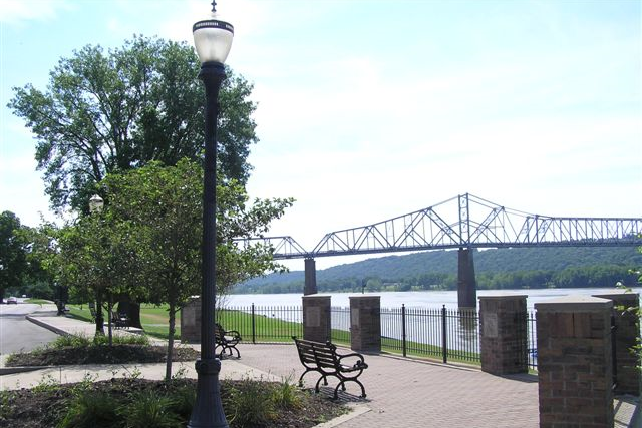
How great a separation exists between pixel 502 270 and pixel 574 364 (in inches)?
4448

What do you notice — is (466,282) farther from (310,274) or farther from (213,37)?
(213,37)

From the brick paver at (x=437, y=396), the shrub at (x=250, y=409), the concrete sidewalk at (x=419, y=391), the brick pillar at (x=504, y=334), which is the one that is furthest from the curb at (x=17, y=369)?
the brick pillar at (x=504, y=334)

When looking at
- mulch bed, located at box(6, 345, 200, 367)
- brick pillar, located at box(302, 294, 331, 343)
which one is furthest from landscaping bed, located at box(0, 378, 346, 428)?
brick pillar, located at box(302, 294, 331, 343)

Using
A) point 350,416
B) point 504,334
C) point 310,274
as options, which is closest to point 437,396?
point 350,416

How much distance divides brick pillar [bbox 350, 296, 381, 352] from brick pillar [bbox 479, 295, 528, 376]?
4.79m

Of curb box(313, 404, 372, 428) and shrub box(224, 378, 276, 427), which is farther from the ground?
shrub box(224, 378, 276, 427)

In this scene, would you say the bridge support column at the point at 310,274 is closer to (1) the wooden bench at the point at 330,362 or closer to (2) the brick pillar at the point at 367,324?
(2) the brick pillar at the point at 367,324

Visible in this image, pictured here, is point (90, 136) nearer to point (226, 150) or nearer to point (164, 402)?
point (226, 150)

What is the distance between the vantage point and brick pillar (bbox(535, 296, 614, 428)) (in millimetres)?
5762

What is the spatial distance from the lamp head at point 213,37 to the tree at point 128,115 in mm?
23923

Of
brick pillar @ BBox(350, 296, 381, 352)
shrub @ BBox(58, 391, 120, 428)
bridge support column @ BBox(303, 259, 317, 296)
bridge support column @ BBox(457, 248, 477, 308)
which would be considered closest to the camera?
shrub @ BBox(58, 391, 120, 428)

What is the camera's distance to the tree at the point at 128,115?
30078 mm

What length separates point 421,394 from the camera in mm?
10281

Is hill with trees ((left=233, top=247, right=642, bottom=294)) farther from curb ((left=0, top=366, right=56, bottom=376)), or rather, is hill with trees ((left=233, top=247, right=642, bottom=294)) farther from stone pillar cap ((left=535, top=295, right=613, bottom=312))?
stone pillar cap ((left=535, top=295, right=613, bottom=312))
